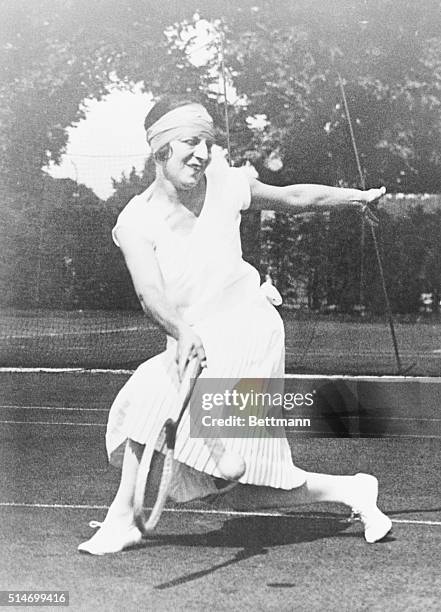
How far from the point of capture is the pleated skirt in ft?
13.6

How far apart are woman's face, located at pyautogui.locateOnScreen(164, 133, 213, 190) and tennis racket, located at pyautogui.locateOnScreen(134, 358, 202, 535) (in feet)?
1.72

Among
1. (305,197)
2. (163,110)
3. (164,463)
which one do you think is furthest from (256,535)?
(163,110)

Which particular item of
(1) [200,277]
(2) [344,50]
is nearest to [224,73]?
(2) [344,50]

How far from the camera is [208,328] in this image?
4164mm

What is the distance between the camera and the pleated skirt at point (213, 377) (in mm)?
4137

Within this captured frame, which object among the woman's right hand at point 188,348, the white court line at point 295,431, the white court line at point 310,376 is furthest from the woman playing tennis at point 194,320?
the white court line at point 310,376

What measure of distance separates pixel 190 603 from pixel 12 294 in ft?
4.49

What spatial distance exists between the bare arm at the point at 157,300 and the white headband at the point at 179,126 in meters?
0.29

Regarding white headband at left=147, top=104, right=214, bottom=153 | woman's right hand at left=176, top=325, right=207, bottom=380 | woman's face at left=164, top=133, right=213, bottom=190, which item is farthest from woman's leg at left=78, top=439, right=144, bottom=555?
white headband at left=147, top=104, right=214, bottom=153

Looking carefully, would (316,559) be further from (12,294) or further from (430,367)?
(430,367)

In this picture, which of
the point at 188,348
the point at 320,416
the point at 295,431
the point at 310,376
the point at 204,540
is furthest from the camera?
the point at 310,376

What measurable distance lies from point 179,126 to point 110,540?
1.21 meters

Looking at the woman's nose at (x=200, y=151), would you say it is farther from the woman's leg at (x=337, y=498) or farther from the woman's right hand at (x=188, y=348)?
the woman's leg at (x=337, y=498)

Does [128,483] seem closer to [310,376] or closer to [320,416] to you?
[320,416]
